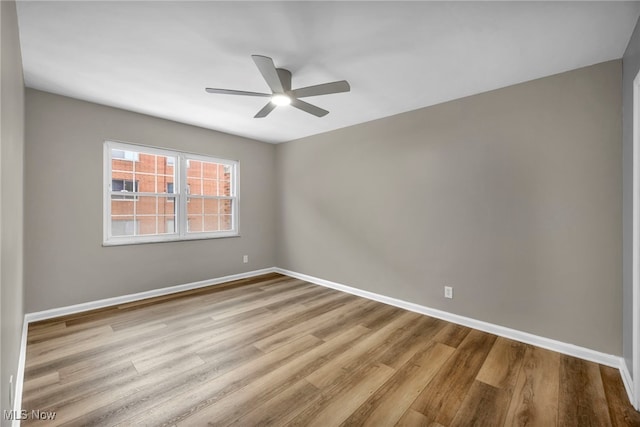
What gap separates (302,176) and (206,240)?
1942 mm

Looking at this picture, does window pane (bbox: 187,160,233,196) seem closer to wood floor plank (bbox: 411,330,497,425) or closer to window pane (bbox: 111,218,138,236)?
window pane (bbox: 111,218,138,236)

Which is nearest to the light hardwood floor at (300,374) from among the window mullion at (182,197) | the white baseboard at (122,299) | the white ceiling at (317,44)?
the white baseboard at (122,299)

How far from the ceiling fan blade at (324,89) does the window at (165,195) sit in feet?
8.64

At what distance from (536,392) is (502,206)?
5.24ft

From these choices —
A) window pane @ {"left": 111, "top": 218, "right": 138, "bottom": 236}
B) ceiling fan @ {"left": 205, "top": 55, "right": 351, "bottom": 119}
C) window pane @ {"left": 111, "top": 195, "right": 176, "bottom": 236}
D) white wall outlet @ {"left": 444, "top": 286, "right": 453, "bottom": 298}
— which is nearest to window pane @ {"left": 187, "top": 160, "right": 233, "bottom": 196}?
window pane @ {"left": 111, "top": 195, "right": 176, "bottom": 236}

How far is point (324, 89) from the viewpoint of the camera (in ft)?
7.47

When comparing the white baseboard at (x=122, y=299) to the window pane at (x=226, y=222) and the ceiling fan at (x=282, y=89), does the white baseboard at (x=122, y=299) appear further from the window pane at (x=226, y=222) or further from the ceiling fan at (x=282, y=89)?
the ceiling fan at (x=282, y=89)

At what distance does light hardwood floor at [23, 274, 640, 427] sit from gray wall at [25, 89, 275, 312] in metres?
0.42

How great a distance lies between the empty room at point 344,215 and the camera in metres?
1.72

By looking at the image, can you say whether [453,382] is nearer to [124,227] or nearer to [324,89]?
[324,89]

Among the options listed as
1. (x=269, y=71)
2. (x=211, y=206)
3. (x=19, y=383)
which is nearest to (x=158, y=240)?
(x=211, y=206)

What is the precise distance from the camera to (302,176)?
15.6ft

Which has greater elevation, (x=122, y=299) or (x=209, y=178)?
(x=209, y=178)

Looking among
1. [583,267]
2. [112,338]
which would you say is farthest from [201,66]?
[583,267]
